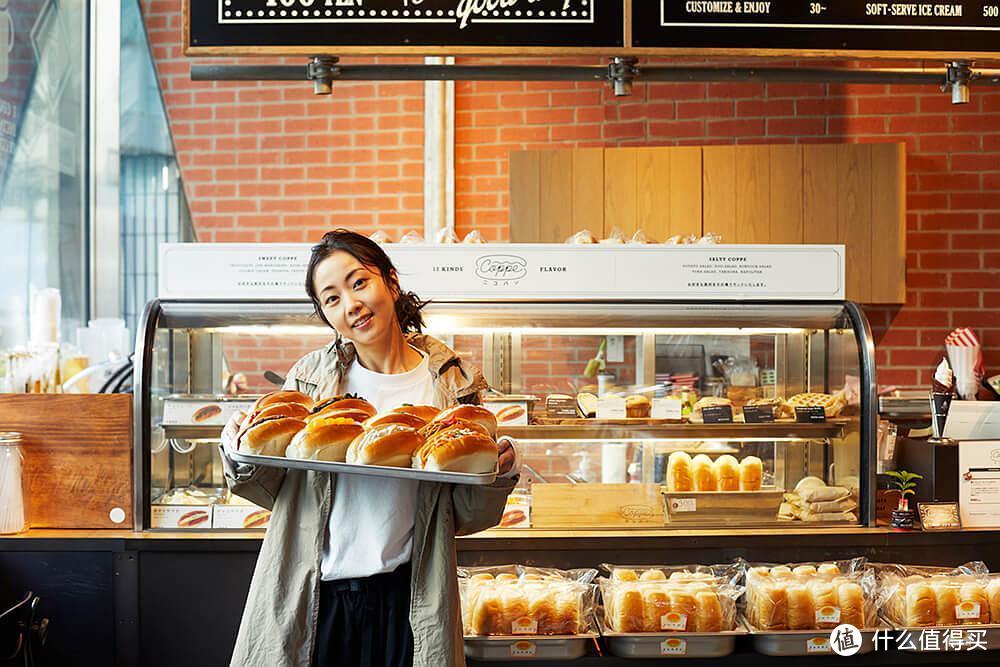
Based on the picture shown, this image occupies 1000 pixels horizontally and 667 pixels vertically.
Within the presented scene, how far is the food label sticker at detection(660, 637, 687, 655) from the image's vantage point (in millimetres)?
2656

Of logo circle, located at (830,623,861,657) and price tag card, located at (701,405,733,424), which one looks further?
price tag card, located at (701,405,733,424)

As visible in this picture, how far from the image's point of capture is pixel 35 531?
2910 mm

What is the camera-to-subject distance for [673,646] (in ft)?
8.72

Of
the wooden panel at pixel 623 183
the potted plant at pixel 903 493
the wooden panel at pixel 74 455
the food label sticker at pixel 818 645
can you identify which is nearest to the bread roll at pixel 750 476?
the potted plant at pixel 903 493

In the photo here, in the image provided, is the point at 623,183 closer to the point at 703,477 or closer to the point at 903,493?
the point at 703,477

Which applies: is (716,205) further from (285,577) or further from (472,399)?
(285,577)

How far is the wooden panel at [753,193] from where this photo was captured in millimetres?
4297

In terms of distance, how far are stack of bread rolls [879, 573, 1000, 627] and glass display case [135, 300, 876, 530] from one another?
24 cm

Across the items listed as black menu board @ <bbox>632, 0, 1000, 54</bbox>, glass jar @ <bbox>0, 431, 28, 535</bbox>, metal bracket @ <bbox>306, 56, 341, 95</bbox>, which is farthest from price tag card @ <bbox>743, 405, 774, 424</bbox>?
glass jar @ <bbox>0, 431, 28, 535</bbox>

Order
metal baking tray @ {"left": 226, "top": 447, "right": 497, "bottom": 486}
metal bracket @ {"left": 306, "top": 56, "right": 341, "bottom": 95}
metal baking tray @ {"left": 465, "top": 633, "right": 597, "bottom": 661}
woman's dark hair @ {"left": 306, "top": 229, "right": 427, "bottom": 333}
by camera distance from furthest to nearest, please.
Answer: metal baking tray @ {"left": 465, "top": 633, "right": 597, "bottom": 661} → metal bracket @ {"left": 306, "top": 56, "right": 341, "bottom": 95} → woman's dark hair @ {"left": 306, "top": 229, "right": 427, "bottom": 333} → metal baking tray @ {"left": 226, "top": 447, "right": 497, "bottom": 486}

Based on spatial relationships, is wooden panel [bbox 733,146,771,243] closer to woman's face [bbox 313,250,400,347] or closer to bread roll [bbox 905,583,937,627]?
bread roll [bbox 905,583,937,627]

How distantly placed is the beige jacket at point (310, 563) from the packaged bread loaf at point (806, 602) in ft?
3.61

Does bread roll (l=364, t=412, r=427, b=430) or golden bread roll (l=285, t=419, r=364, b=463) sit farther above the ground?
bread roll (l=364, t=412, r=427, b=430)

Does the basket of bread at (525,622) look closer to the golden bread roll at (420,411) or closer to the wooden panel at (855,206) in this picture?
the golden bread roll at (420,411)
